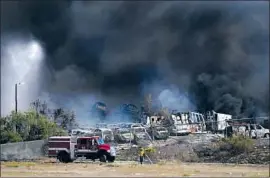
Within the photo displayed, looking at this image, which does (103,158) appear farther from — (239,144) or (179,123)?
(179,123)

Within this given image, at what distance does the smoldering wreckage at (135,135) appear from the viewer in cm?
3988

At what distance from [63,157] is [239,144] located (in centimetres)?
1567

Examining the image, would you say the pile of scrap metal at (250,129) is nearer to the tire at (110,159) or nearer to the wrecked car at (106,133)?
the wrecked car at (106,133)

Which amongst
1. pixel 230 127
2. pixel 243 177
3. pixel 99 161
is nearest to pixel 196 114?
pixel 230 127

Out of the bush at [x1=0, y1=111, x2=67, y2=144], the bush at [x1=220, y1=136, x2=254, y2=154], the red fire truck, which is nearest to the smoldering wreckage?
the red fire truck

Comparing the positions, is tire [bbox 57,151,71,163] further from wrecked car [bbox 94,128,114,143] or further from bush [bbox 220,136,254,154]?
bush [bbox 220,136,254,154]

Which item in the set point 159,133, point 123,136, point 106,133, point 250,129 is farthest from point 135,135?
point 250,129

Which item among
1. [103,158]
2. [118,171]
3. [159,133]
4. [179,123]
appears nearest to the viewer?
[118,171]

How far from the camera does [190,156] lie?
142 feet

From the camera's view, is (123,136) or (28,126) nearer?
(28,126)

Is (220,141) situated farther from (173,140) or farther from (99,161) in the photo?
(99,161)

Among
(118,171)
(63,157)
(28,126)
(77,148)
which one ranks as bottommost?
(118,171)

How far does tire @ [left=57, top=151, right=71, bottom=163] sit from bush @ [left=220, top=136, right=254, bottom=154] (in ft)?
48.2

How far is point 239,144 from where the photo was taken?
43469mm
